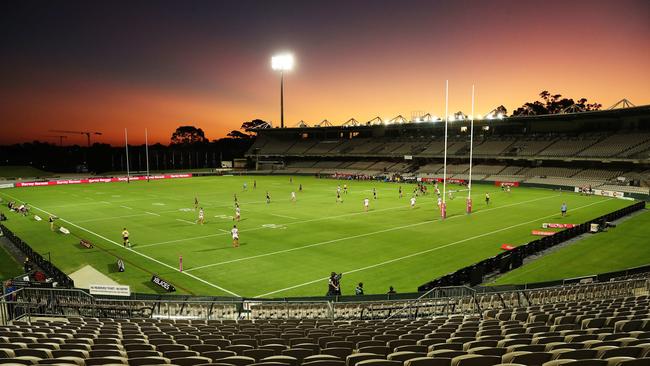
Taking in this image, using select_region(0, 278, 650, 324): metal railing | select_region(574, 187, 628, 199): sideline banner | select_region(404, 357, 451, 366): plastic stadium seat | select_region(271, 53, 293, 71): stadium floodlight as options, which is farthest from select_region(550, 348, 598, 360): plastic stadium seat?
select_region(271, 53, 293, 71): stadium floodlight

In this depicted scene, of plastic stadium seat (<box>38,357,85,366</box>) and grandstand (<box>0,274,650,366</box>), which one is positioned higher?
plastic stadium seat (<box>38,357,85,366</box>)

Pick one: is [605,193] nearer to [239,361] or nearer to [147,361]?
[239,361]

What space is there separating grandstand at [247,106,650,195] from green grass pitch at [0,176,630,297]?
15557 mm

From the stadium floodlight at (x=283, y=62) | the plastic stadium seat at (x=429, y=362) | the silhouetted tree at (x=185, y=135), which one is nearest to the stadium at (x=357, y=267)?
the plastic stadium seat at (x=429, y=362)

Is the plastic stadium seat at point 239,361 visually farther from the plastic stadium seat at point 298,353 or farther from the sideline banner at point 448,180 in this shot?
the sideline banner at point 448,180

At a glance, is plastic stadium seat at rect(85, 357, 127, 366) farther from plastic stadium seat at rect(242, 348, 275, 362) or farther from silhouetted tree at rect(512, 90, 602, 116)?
silhouetted tree at rect(512, 90, 602, 116)

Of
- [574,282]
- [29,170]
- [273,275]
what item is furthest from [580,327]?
[29,170]

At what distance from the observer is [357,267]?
25531mm

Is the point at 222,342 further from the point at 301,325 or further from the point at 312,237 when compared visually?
the point at 312,237

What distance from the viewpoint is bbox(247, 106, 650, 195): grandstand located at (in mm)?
67000

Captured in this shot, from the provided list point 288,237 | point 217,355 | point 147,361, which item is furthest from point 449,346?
point 288,237

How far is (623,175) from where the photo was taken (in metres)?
65.0

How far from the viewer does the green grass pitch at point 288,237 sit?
2383 centimetres

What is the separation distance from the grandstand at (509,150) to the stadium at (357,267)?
486 mm
